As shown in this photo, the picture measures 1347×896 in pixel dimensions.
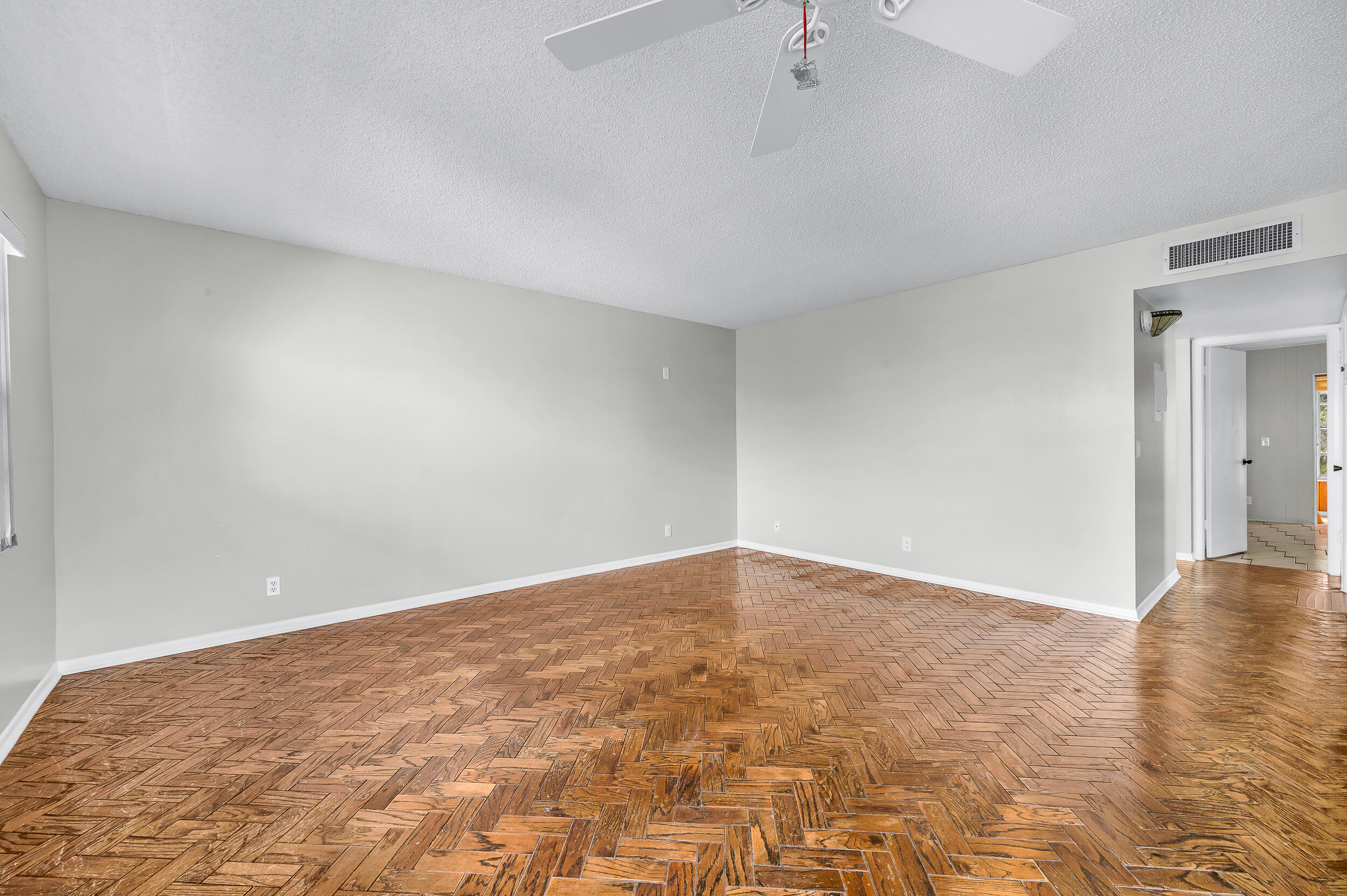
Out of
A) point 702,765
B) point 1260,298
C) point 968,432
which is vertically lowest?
point 702,765

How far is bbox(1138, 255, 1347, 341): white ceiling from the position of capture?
3301 millimetres

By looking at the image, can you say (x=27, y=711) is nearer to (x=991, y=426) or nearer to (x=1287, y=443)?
(x=991, y=426)

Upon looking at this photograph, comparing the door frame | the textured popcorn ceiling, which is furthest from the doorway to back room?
the textured popcorn ceiling

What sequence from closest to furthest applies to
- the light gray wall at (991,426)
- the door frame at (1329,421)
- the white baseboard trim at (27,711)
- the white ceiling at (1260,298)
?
the white baseboard trim at (27,711), the white ceiling at (1260,298), the light gray wall at (991,426), the door frame at (1329,421)

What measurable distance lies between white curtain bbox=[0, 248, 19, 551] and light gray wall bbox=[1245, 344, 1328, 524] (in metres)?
11.4

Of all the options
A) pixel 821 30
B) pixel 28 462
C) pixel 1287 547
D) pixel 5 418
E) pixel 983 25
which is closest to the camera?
pixel 983 25

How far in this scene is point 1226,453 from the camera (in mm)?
5375

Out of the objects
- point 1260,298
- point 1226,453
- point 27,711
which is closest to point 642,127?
point 27,711

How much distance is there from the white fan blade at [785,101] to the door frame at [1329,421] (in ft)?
16.2

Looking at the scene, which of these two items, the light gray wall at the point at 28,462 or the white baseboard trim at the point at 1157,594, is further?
the white baseboard trim at the point at 1157,594

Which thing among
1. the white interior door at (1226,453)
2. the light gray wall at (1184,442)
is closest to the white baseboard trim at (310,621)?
the light gray wall at (1184,442)

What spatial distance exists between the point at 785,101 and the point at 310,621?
13.0ft

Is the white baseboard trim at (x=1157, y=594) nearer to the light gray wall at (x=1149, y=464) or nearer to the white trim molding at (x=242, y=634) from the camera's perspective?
the light gray wall at (x=1149, y=464)

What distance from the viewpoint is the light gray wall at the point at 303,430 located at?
303 cm
